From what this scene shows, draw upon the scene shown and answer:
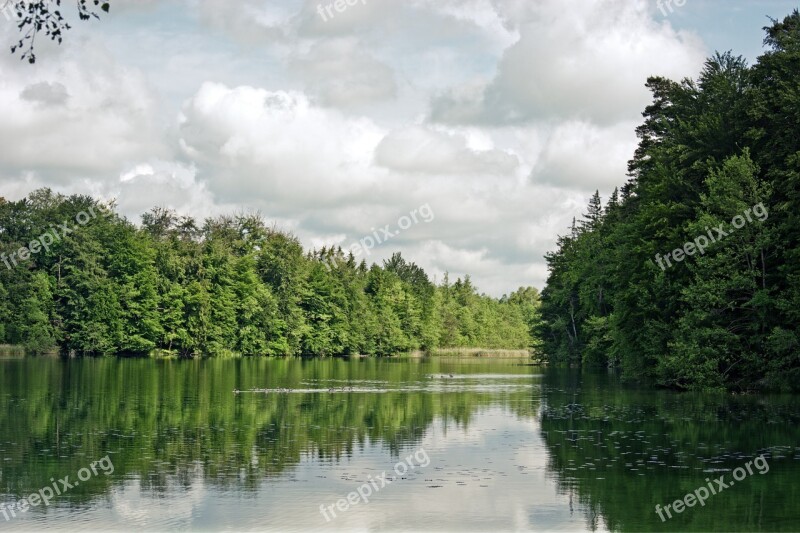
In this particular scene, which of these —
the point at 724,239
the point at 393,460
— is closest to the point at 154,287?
the point at 724,239

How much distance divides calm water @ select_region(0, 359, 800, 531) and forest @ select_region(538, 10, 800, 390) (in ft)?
12.5

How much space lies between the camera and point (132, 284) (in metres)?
126

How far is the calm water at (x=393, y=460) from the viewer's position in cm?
2014

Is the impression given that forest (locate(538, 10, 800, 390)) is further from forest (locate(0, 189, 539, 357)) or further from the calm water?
forest (locate(0, 189, 539, 357))

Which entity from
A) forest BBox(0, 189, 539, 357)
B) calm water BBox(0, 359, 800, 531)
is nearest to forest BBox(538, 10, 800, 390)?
calm water BBox(0, 359, 800, 531)

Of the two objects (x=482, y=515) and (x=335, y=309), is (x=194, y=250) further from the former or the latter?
(x=482, y=515)

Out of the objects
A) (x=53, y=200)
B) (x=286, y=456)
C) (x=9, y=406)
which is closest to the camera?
(x=286, y=456)

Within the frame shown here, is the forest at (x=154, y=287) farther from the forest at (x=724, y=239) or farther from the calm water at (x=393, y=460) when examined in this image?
the calm water at (x=393, y=460)

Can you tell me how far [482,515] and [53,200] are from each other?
122078 mm

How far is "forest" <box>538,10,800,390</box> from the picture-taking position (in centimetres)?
5247

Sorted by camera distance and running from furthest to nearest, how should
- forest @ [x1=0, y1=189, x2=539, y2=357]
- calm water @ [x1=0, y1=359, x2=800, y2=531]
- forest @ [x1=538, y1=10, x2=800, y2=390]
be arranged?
forest @ [x1=0, y1=189, x2=539, y2=357], forest @ [x1=538, y1=10, x2=800, y2=390], calm water @ [x1=0, y1=359, x2=800, y2=531]

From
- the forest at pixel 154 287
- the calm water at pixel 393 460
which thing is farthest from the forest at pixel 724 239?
the forest at pixel 154 287

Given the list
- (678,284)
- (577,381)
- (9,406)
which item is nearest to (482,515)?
(9,406)

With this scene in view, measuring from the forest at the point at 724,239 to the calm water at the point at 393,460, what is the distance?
3797 mm
